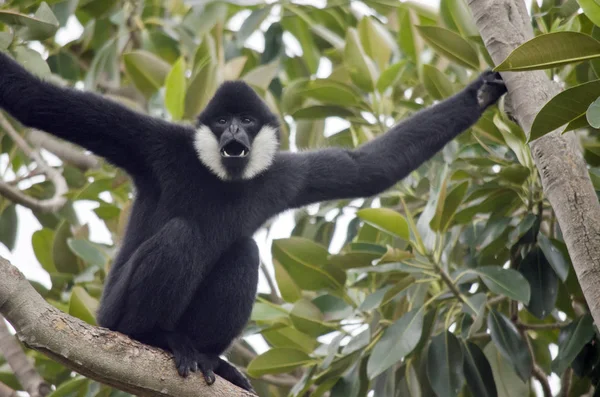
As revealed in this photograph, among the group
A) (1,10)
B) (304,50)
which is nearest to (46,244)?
(1,10)

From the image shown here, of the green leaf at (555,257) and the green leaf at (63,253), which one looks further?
the green leaf at (63,253)

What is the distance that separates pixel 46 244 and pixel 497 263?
11.1 ft

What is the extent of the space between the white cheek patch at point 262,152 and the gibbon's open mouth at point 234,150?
0.37ft

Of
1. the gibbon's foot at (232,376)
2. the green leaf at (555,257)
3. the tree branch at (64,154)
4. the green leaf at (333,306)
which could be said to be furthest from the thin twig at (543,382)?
the tree branch at (64,154)

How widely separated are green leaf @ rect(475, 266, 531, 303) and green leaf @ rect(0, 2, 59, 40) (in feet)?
9.33

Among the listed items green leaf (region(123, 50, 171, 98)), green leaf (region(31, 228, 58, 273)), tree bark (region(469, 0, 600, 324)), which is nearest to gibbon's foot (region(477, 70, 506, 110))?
tree bark (region(469, 0, 600, 324))

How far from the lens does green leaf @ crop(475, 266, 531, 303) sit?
4539 millimetres

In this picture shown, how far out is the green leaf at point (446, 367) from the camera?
471cm

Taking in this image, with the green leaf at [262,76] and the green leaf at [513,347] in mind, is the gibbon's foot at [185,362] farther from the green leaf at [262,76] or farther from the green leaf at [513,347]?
the green leaf at [262,76]

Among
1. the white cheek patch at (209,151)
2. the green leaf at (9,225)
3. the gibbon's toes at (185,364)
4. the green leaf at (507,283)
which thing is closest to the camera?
the gibbon's toes at (185,364)

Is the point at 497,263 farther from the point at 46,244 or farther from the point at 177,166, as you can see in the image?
the point at 46,244

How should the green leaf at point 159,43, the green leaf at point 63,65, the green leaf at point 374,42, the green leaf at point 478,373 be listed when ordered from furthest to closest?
the green leaf at point 159,43, the green leaf at point 63,65, the green leaf at point 374,42, the green leaf at point 478,373

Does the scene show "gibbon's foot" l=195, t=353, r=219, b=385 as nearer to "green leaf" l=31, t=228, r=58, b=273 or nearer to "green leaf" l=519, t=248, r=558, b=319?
"green leaf" l=519, t=248, r=558, b=319

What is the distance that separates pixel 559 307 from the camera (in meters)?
5.12
